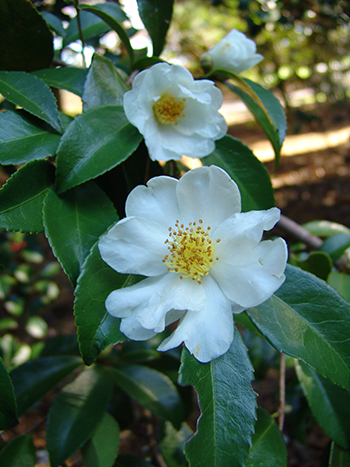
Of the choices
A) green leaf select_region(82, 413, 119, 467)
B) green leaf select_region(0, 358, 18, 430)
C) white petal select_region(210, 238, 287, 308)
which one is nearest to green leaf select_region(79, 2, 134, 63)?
white petal select_region(210, 238, 287, 308)

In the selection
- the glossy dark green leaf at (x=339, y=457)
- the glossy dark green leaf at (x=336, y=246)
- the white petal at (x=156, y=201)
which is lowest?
the glossy dark green leaf at (x=339, y=457)

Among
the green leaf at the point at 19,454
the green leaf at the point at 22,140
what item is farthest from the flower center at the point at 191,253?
the green leaf at the point at 19,454

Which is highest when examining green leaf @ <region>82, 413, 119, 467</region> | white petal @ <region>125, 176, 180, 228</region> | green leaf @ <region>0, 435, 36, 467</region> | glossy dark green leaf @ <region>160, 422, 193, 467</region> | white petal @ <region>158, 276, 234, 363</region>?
white petal @ <region>125, 176, 180, 228</region>

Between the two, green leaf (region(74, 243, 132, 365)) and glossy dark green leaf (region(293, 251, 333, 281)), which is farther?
glossy dark green leaf (region(293, 251, 333, 281))

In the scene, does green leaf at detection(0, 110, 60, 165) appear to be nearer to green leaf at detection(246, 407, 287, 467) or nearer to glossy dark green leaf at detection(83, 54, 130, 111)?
glossy dark green leaf at detection(83, 54, 130, 111)

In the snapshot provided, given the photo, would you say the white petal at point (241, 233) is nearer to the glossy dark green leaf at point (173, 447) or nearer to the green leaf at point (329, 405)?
the green leaf at point (329, 405)

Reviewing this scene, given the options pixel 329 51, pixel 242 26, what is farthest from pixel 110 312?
pixel 329 51
